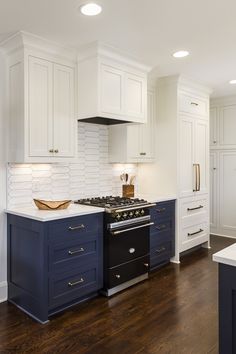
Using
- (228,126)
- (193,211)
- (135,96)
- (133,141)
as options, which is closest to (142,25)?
(135,96)

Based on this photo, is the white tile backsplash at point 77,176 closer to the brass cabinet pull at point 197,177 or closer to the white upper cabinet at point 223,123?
the brass cabinet pull at point 197,177

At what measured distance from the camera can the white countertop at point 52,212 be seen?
2.65 m

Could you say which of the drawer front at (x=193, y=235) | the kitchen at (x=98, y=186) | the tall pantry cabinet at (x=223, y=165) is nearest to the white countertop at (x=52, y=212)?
the kitchen at (x=98, y=186)

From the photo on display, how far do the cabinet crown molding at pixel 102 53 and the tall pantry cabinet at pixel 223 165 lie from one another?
9.04 ft

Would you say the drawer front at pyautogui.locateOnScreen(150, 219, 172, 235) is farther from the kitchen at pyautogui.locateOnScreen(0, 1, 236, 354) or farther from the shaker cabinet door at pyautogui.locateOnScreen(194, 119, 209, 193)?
the shaker cabinet door at pyautogui.locateOnScreen(194, 119, 209, 193)

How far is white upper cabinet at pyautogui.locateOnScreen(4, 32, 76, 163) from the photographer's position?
2.87 meters

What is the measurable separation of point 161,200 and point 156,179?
58 cm

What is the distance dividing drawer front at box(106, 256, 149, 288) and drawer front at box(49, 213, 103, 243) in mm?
510

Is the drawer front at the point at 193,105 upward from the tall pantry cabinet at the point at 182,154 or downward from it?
upward

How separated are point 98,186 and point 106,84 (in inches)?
52.4

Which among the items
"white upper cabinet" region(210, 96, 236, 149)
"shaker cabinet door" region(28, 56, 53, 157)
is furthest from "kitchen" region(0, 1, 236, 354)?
"white upper cabinet" region(210, 96, 236, 149)

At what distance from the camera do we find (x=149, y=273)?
382 centimetres

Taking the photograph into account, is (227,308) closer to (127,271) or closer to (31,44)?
(127,271)

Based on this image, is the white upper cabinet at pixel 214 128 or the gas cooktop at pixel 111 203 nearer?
the gas cooktop at pixel 111 203
